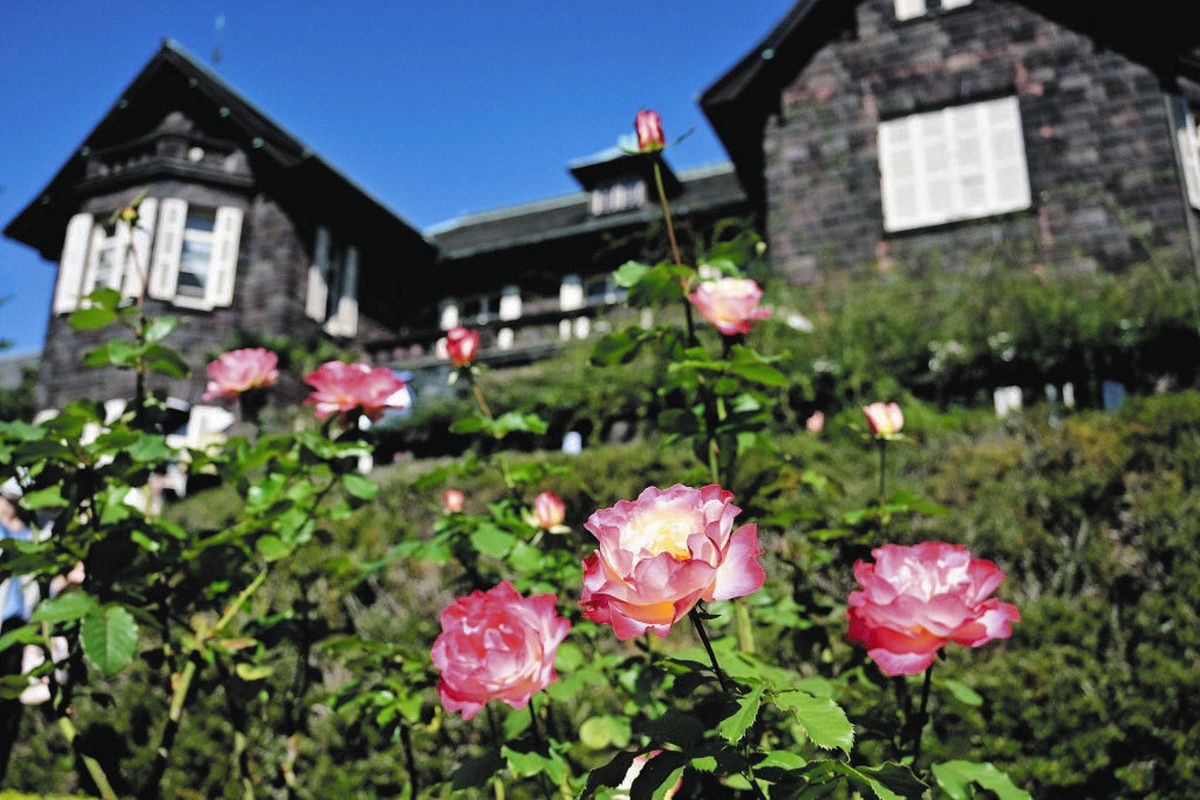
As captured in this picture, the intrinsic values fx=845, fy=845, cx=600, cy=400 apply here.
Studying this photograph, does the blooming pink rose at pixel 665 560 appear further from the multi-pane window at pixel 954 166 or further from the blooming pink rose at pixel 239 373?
the multi-pane window at pixel 954 166

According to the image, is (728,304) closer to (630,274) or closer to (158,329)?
(630,274)

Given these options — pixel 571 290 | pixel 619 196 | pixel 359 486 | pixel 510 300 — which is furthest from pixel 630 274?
pixel 619 196

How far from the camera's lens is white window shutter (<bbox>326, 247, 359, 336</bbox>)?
1426 centimetres

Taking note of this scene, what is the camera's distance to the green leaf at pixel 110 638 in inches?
56.2

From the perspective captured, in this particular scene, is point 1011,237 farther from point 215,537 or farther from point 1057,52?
point 215,537

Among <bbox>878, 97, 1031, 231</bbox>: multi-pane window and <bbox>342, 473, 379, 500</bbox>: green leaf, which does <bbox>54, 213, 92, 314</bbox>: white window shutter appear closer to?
<bbox>878, 97, 1031, 231</bbox>: multi-pane window

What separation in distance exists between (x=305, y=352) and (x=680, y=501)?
11.2m

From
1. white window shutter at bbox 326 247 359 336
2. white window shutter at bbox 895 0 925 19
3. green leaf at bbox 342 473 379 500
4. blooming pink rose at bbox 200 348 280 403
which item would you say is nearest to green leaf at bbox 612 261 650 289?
green leaf at bbox 342 473 379 500

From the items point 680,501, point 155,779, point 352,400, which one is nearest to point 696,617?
point 680,501

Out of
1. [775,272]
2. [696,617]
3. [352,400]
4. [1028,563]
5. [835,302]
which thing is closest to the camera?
[696,617]

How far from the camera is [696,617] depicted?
0.93 m

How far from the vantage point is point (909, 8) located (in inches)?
397

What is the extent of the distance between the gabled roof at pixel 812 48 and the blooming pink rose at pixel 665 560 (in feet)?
33.7

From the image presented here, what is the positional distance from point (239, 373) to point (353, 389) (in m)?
0.43
